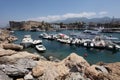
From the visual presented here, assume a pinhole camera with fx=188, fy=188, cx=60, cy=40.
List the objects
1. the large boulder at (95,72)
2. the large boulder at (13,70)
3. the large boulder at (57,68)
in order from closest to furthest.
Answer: the large boulder at (57,68), the large boulder at (95,72), the large boulder at (13,70)

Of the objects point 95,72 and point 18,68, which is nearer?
point 95,72

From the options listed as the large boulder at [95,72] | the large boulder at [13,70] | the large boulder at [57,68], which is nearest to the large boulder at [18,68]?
the large boulder at [13,70]

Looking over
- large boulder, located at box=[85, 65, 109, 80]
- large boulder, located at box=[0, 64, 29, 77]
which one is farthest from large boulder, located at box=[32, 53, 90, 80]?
large boulder, located at box=[0, 64, 29, 77]

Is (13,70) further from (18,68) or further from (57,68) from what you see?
(57,68)

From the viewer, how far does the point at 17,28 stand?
19925 cm

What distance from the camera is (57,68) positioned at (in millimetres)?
13055

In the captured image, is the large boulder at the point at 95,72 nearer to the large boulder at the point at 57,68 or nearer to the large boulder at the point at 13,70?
the large boulder at the point at 57,68

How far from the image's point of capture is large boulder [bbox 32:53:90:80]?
12.4 m

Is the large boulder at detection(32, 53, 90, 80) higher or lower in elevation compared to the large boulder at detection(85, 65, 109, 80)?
higher

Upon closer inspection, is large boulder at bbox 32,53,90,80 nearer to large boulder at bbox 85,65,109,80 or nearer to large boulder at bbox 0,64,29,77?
large boulder at bbox 85,65,109,80

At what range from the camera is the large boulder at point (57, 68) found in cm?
1242

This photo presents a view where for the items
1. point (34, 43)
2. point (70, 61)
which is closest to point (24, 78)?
point (70, 61)

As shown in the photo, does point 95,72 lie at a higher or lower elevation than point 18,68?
lower

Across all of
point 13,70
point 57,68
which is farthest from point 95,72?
point 13,70
